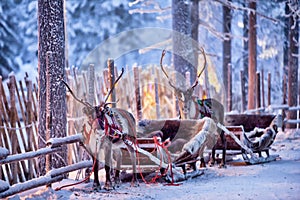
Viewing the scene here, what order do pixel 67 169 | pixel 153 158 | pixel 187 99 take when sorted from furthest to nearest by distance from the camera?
pixel 187 99 < pixel 153 158 < pixel 67 169

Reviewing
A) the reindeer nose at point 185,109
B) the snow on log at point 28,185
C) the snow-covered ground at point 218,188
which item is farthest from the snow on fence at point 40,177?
the reindeer nose at point 185,109

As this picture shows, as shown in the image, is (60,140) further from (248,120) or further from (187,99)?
(248,120)

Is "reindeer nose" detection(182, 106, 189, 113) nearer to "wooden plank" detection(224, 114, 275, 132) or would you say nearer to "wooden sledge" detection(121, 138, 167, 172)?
"wooden sledge" detection(121, 138, 167, 172)

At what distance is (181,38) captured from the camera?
13.1 metres

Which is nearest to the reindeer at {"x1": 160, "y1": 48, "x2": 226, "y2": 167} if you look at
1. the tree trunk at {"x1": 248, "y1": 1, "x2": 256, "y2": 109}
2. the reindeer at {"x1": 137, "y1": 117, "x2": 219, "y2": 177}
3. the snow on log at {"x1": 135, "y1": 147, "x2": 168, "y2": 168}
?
the reindeer at {"x1": 137, "y1": 117, "x2": 219, "y2": 177}

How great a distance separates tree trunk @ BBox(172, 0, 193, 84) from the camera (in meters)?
13.1

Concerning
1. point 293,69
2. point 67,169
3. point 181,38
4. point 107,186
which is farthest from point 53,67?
point 293,69

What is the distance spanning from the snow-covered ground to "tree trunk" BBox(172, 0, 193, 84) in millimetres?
4392

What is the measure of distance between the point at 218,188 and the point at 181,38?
6525 mm

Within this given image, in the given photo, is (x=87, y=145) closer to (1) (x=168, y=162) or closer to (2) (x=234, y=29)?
(1) (x=168, y=162)

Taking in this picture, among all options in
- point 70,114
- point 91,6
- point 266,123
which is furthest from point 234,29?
point 70,114

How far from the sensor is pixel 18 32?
25578mm

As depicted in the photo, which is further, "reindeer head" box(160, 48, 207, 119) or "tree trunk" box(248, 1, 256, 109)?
"tree trunk" box(248, 1, 256, 109)

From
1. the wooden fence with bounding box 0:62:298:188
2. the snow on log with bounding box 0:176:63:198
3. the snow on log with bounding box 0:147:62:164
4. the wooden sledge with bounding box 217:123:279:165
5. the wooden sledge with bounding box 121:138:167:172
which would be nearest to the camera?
the snow on log with bounding box 0:176:63:198
